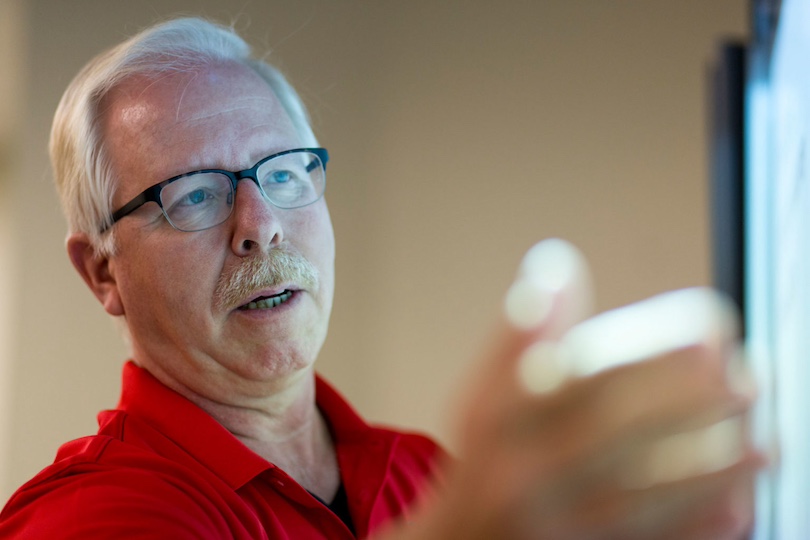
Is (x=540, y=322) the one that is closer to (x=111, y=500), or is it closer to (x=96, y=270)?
(x=111, y=500)

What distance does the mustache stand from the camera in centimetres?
121

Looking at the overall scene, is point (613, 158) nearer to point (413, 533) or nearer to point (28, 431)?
point (28, 431)

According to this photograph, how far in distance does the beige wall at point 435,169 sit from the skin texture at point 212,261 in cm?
127

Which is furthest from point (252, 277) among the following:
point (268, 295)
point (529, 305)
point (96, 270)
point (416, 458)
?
point (529, 305)

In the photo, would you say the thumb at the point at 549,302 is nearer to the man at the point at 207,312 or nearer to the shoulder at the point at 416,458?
the man at the point at 207,312

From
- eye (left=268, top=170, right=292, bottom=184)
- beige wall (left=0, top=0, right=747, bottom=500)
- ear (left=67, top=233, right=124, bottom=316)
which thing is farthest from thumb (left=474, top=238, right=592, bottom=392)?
beige wall (left=0, top=0, right=747, bottom=500)

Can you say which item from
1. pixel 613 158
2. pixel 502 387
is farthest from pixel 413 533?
pixel 613 158

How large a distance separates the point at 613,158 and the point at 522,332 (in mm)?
2139

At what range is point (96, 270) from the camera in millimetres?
1344

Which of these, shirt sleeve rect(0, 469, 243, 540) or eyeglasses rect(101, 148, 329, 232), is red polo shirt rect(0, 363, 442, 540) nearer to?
shirt sleeve rect(0, 469, 243, 540)

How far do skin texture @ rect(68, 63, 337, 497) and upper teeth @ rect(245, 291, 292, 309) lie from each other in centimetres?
1

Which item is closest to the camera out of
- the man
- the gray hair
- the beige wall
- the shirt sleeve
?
the shirt sleeve

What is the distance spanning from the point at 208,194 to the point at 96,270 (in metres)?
0.24

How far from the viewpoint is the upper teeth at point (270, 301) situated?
4.04 feet
